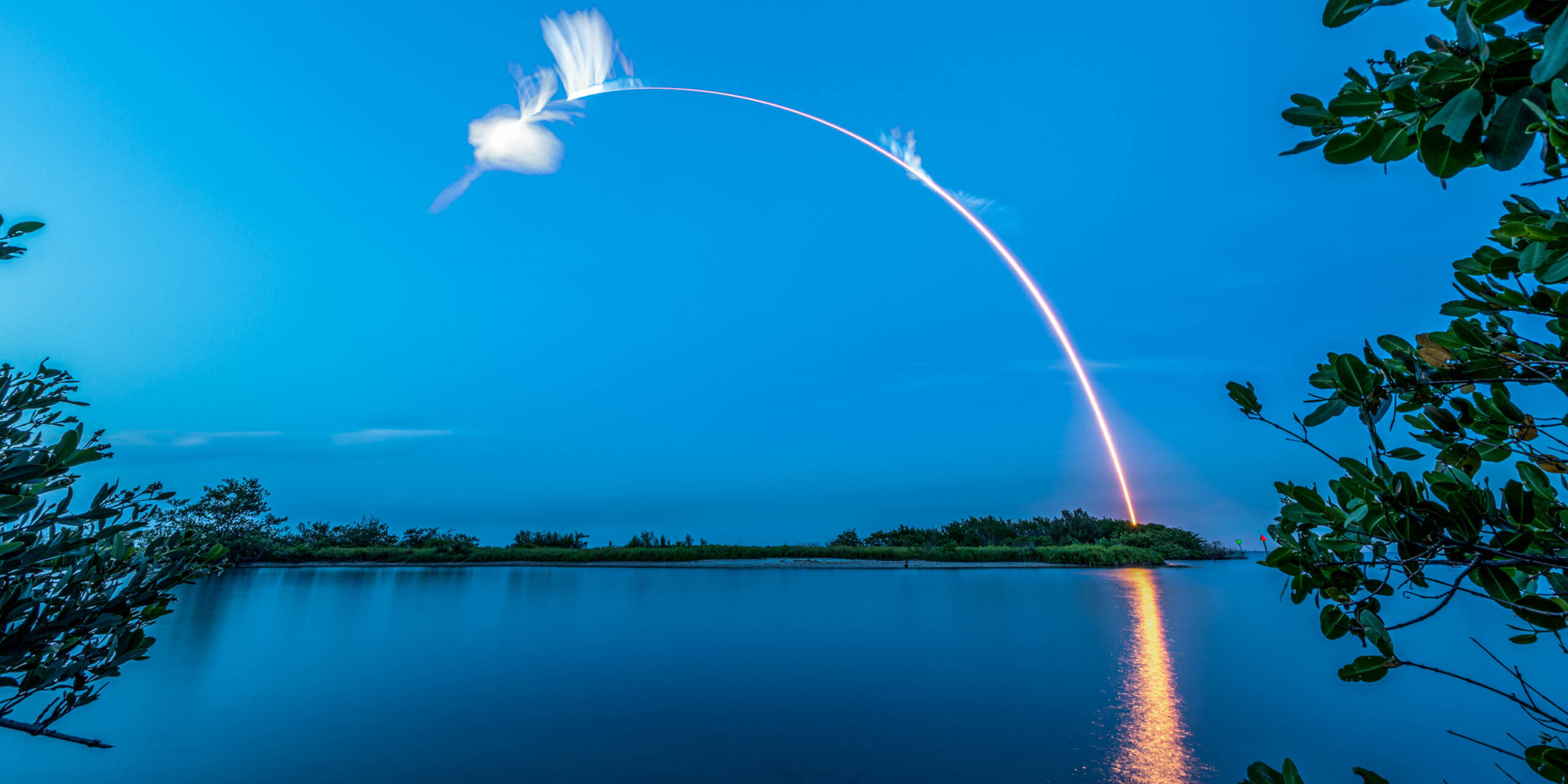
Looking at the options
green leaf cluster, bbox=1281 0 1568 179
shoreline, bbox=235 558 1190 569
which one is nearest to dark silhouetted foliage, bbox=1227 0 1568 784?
green leaf cluster, bbox=1281 0 1568 179

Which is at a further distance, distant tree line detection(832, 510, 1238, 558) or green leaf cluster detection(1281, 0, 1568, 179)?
distant tree line detection(832, 510, 1238, 558)

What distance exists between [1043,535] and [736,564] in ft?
85.3

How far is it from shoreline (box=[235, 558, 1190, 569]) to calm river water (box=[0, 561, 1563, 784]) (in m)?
18.0

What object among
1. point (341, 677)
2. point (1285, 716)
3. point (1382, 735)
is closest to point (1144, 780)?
point (1285, 716)

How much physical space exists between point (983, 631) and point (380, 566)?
36.1 metres

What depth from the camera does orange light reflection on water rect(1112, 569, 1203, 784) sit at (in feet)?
23.2

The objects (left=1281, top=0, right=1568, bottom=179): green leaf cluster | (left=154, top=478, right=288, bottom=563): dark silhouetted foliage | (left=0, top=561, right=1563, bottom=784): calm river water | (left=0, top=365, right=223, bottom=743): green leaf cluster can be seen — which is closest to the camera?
(left=1281, top=0, right=1568, bottom=179): green leaf cluster

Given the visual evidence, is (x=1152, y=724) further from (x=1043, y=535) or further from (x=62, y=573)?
(x=1043, y=535)

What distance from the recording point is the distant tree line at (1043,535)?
4528cm

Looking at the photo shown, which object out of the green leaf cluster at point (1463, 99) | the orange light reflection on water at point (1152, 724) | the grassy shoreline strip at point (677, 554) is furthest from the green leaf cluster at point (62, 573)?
the grassy shoreline strip at point (677, 554)

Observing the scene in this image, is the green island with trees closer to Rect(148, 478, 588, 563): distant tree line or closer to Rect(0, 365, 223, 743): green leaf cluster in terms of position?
Rect(148, 478, 588, 563): distant tree line

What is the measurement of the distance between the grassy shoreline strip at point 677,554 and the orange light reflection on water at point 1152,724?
24.8 meters

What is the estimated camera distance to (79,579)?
295 cm

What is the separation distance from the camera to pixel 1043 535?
48250 mm
